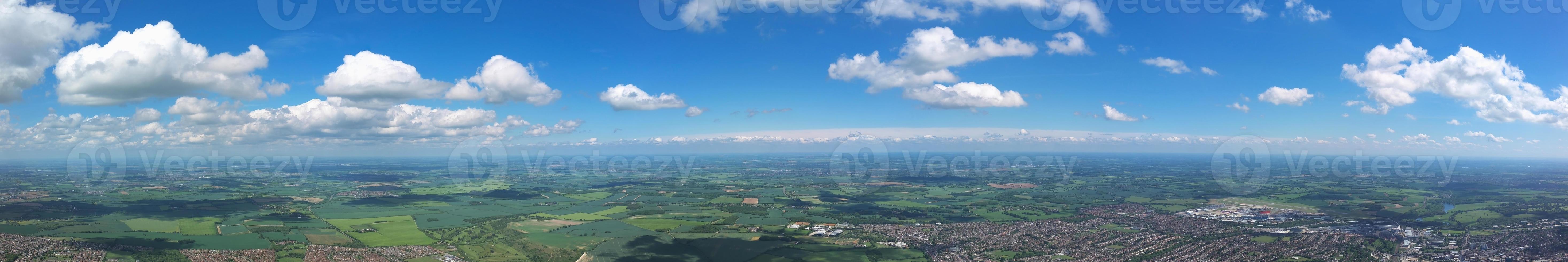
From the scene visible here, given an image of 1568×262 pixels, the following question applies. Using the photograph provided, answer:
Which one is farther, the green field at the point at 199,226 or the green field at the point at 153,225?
the green field at the point at 153,225

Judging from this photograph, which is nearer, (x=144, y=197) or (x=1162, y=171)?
(x=144, y=197)

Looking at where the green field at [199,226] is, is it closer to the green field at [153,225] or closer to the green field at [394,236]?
the green field at [153,225]

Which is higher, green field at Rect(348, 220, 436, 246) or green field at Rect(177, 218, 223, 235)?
green field at Rect(177, 218, 223, 235)

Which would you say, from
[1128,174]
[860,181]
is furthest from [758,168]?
[1128,174]

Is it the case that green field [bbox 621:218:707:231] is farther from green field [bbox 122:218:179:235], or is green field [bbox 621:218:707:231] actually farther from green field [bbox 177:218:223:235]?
green field [bbox 122:218:179:235]

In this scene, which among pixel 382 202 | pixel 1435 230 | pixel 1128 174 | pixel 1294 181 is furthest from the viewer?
pixel 1128 174

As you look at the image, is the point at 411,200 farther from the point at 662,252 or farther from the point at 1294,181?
the point at 1294,181

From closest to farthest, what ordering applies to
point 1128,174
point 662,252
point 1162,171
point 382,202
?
point 662,252
point 382,202
point 1128,174
point 1162,171
